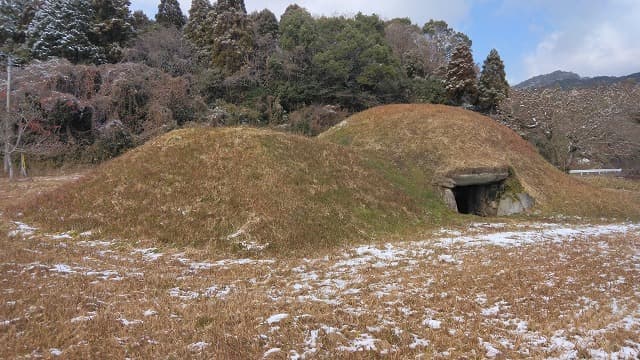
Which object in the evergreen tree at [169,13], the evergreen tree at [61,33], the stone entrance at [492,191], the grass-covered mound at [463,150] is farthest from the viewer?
the evergreen tree at [169,13]

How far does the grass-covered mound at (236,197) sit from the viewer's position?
1092cm

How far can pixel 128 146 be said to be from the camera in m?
27.0

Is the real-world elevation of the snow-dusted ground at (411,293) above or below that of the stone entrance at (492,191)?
below

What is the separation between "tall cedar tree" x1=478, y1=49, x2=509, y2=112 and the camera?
3550 cm

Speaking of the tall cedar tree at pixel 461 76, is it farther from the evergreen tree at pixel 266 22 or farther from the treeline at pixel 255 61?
the evergreen tree at pixel 266 22

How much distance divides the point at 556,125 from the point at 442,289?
30.5m

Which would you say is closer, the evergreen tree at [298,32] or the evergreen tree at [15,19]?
the evergreen tree at [298,32]

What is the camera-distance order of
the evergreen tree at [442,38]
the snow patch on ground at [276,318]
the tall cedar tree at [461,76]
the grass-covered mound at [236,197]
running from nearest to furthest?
the snow patch on ground at [276,318], the grass-covered mound at [236,197], the tall cedar tree at [461,76], the evergreen tree at [442,38]

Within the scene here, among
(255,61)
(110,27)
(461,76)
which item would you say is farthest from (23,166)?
(461,76)

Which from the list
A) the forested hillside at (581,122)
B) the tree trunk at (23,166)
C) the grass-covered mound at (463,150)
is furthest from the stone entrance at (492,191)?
the tree trunk at (23,166)

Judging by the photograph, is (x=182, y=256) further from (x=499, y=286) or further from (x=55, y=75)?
(x=55, y=75)

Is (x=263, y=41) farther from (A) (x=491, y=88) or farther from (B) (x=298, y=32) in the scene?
(A) (x=491, y=88)

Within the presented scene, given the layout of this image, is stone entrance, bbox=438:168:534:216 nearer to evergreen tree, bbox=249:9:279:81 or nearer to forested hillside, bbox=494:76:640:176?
forested hillside, bbox=494:76:640:176

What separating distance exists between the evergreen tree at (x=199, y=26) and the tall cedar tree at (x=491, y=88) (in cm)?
2727
